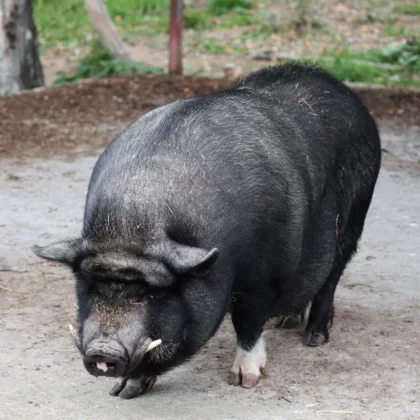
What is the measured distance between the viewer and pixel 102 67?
11.5 m

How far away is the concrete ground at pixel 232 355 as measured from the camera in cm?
464

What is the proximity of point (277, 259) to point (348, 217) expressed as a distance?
3.07 feet

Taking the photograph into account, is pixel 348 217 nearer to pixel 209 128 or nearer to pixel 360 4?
pixel 209 128

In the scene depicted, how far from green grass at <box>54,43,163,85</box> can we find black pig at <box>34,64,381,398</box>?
5.64 m

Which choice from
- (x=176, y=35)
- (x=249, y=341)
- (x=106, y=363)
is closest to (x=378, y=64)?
(x=176, y=35)

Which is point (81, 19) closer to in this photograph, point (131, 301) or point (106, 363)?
point (131, 301)

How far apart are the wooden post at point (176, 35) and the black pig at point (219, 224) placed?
17.0 feet

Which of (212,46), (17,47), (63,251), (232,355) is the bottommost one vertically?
(212,46)

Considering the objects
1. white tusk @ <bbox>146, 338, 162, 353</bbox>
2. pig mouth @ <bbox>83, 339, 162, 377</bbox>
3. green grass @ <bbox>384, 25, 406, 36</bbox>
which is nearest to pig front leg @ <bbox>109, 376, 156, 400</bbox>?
white tusk @ <bbox>146, 338, 162, 353</bbox>

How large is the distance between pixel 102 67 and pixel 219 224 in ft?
23.9

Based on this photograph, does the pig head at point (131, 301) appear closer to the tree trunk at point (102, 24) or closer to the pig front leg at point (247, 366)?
the pig front leg at point (247, 366)

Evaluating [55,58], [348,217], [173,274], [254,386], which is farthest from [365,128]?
[55,58]

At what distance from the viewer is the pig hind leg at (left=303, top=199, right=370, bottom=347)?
5520 millimetres

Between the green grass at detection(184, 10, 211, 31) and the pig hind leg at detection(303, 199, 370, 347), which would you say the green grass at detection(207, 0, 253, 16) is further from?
the pig hind leg at detection(303, 199, 370, 347)
